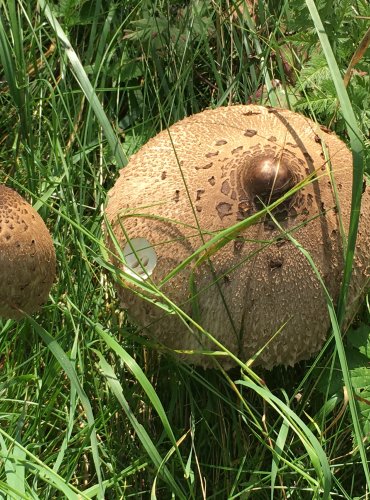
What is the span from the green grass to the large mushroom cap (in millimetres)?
63

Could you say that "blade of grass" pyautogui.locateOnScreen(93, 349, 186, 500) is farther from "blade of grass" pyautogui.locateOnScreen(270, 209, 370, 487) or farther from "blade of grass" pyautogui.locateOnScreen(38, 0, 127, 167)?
"blade of grass" pyautogui.locateOnScreen(38, 0, 127, 167)

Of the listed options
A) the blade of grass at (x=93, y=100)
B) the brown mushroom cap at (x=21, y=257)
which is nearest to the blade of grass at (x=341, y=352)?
the brown mushroom cap at (x=21, y=257)

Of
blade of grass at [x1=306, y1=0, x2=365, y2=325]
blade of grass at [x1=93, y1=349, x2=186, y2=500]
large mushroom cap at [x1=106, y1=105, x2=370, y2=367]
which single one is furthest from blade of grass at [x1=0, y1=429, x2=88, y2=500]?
blade of grass at [x1=306, y1=0, x2=365, y2=325]

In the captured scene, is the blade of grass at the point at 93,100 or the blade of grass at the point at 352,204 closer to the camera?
the blade of grass at the point at 352,204

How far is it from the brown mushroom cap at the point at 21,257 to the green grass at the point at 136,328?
0.31 feet

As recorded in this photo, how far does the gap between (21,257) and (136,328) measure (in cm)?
69

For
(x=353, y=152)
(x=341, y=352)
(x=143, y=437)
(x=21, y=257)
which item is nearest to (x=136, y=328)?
(x=143, y=437)

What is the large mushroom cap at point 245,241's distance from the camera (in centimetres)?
219

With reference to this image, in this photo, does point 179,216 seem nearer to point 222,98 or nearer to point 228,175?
point 228,175

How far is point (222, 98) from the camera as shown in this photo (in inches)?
114

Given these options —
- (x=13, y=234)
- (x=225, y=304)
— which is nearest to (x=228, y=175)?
(x=225, y=304)

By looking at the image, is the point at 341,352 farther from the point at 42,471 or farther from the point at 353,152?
the point at 42,471

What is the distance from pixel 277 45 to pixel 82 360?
4.24ft

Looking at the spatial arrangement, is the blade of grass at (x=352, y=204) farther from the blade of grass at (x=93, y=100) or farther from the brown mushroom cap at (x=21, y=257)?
the blade of grass at (x=93, y=100)
